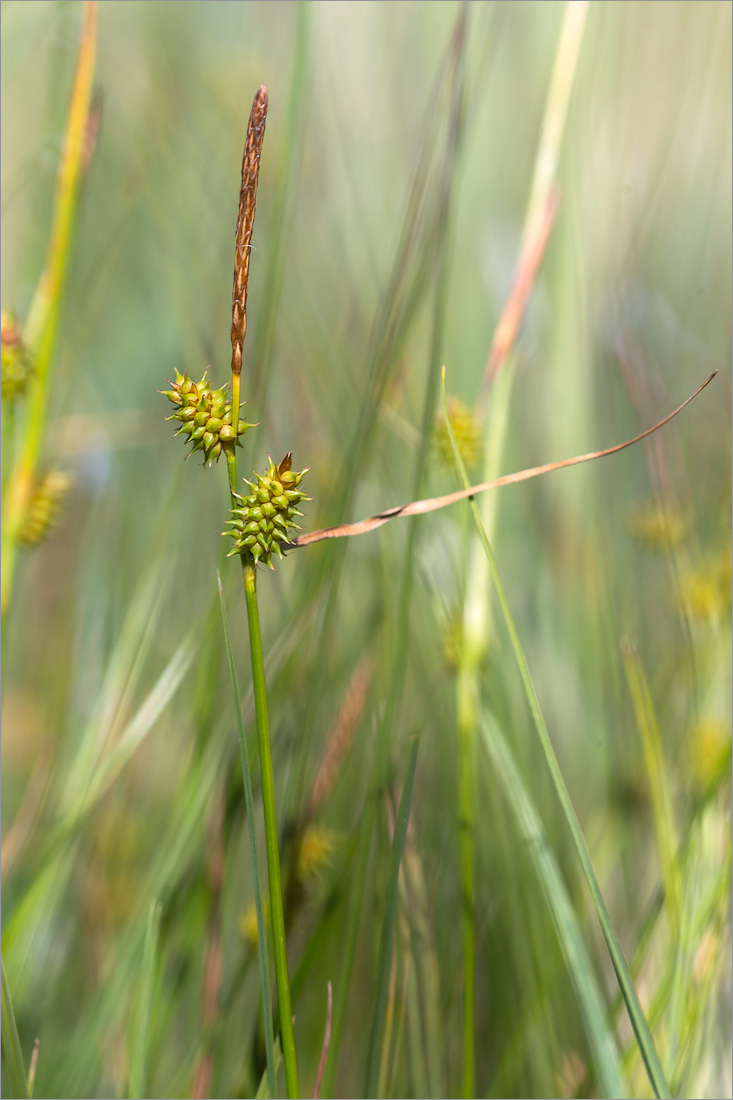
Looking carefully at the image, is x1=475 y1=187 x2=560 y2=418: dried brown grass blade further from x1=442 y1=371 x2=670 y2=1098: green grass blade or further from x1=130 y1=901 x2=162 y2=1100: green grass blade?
x1=130 y1=901 x2=162 y2=1100: green grass blade

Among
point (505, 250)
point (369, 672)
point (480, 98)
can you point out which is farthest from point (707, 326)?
point (369, 672)

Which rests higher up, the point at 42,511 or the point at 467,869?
the point at 42,511

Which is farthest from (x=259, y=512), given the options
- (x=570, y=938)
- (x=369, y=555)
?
(x=369, y=555)

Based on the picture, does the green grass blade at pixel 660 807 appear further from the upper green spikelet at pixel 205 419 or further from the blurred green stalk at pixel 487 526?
the upper green spikelet at pixel 205 419

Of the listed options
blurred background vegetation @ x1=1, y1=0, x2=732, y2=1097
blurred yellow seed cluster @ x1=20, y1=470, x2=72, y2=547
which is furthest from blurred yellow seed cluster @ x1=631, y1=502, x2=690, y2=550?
blurred yellow seed cluster @ x1=20, y1=470, x2=72, y2=547

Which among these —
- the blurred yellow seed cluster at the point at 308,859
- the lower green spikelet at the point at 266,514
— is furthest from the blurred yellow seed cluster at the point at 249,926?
the lower green spikelet at the point at 266,514

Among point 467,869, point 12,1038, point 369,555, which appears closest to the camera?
point 12,1038

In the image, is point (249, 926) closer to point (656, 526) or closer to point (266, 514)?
point (266, 514)
